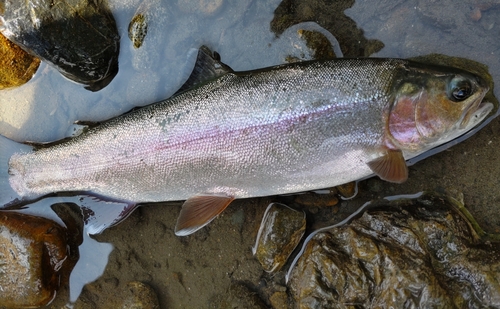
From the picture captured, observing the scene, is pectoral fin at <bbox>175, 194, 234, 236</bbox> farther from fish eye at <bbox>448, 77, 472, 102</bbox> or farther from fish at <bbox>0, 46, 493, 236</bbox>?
fish eye at <bbox>448, 77, 472, 102</bbox>

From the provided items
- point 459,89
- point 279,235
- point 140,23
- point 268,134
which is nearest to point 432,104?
point 459,89

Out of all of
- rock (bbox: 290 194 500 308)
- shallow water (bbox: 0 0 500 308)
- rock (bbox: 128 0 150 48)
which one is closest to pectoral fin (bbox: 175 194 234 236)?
shallow water (bbox: 0 0 500 308)

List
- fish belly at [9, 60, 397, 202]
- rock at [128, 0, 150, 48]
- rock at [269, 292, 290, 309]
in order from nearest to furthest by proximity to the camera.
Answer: fish belly at [9, 60, 397, 202], rock at [269, 292, 290, 309], rock at [128, 0, 150, 48]

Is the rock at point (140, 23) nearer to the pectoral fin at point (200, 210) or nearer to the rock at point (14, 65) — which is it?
the rock at point (14, 65)

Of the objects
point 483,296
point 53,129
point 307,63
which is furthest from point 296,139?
point 53,129

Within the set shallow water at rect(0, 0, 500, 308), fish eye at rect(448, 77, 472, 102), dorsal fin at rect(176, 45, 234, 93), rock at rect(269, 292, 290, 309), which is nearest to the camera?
fish eye at rect(448, 77, 472, 102)

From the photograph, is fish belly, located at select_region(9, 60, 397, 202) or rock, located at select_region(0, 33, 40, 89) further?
rock, located at select_region(0, 33, 40, 89)

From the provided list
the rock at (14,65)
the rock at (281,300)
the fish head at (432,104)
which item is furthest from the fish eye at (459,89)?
the rock at (14,65)
